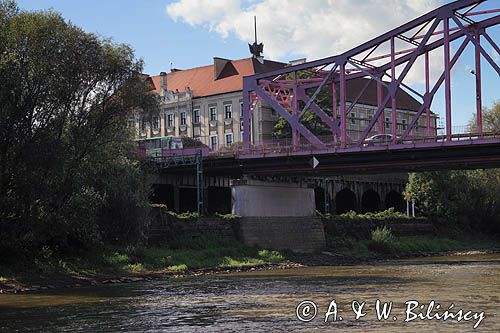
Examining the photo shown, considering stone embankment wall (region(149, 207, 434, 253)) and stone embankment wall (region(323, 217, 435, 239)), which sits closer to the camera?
stone embankment wall (region(149, 207, 434, 253))

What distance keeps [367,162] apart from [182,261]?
19.3 m

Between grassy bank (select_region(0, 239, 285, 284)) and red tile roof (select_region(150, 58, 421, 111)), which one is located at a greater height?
red tile roof (select_region(150, 58, 421, 111))

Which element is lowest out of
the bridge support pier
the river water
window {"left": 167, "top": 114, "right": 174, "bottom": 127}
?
the river water

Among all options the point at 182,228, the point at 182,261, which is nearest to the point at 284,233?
the point at 182,228

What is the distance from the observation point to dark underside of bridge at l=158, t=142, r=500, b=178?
63.0 m

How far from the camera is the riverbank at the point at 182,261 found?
46844 mm

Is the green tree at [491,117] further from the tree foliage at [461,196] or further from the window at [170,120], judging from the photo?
the window at [170,120]

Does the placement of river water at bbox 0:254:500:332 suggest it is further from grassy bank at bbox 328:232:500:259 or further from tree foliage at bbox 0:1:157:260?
grassy bank at bbox 328:232:500:259

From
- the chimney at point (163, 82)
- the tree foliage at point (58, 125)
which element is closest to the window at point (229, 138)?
the chimney at point (163, 82)

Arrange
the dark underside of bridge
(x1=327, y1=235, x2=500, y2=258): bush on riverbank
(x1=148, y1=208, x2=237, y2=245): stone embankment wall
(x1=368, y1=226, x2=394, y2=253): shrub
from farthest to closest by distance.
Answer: (x1=368, y1=226, x2=394, y2=253): shrub < (x1=327, y1=235, x2=500, y2=258): bush on riverbank < the dark underside of bridge < (x1=148, y1=208, x2=237, y2=245): stone embankment wall

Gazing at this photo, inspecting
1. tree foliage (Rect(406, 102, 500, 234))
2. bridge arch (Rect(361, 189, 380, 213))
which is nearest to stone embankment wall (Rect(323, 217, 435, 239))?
tree foliage (Rect(406, 102, 500, 234))

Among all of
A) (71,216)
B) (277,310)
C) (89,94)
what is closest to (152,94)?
(89,94)

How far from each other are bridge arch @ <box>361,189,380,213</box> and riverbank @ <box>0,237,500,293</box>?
2796 centimetres

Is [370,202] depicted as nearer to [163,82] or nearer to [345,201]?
[345,201]
